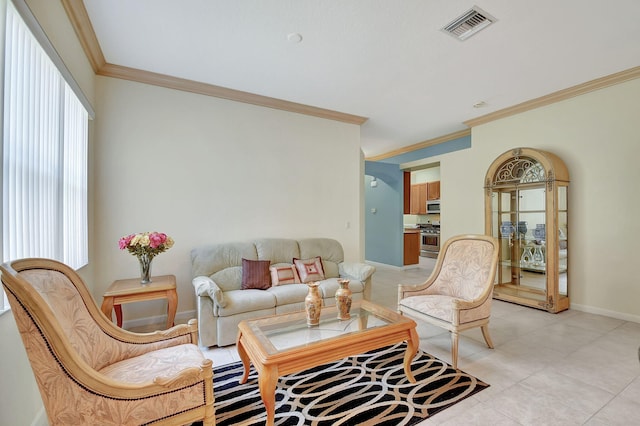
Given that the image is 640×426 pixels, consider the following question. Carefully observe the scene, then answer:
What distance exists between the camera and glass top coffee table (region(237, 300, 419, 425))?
1676 mm

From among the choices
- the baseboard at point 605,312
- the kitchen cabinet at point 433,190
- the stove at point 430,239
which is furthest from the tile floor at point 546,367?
the kitchen cabinet at point 433,190

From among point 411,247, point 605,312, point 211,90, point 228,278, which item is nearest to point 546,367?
point 605,312

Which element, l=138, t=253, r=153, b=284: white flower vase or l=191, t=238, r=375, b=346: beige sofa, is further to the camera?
l=138, t=253, r=153, b=284: white flower vase

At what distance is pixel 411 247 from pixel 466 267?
4239 millimetres

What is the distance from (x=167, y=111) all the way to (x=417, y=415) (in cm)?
392

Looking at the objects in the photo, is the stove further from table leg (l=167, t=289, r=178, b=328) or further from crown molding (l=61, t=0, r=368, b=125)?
table leg (l=167, t=289, r=178, b=328)

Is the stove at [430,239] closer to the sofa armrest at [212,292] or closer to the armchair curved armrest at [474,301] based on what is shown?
the armchair curved armrest at [474,301]

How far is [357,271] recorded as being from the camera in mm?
3693

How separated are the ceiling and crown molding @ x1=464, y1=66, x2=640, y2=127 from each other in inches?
4.5

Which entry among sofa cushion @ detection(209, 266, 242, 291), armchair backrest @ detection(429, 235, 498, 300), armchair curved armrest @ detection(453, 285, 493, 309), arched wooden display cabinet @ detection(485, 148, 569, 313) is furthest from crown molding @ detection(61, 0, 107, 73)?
arched wooden display cabinet @ detection(485, 148, 569, 313)

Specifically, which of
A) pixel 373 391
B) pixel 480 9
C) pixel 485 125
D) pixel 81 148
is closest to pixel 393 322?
pixel 373 391

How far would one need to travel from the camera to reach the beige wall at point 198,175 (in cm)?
320

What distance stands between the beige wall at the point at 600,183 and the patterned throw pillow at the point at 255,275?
13.5 feet

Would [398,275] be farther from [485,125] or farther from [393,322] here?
[393,322]
